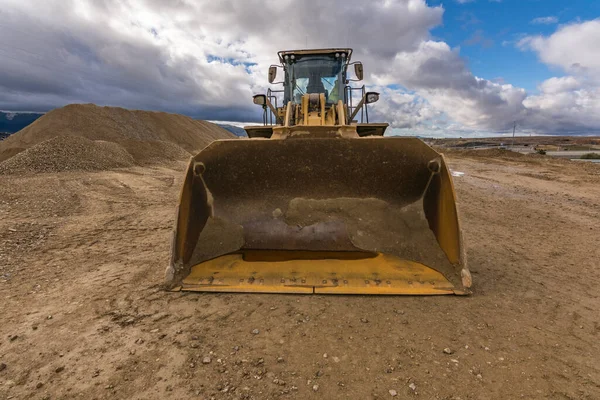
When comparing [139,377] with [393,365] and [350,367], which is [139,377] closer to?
[350,367]

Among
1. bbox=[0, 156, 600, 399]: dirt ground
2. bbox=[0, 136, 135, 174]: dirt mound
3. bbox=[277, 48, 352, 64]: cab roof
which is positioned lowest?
bbox=[0, 156, 600, 399]: dirt ground

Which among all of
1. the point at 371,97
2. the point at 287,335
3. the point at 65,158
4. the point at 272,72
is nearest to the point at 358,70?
the point at 371,97

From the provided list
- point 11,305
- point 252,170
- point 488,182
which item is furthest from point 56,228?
point 488,182

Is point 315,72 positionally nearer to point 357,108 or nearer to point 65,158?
point 357,108

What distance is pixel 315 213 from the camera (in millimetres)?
3746

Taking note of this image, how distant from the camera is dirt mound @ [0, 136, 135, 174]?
1294 centimetres

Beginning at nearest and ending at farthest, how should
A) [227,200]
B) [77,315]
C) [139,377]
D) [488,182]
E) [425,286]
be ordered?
[139,377] → [77,315] → [425,286] → [227,200] → [488,182]

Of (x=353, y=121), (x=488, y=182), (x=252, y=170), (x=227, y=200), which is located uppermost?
(x=353, y=121)

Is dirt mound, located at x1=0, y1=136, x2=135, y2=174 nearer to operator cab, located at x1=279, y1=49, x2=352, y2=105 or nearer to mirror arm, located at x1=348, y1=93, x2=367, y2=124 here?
operator cab, located at x1=279, y1=49, x2=352, y2=105

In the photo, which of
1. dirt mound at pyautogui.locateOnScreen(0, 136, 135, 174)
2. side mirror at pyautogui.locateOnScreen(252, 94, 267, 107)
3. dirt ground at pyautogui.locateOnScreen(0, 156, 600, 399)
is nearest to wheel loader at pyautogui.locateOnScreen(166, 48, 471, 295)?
dirt ground at pyautogui.locateOnScreen(0, 156, 600, 399)

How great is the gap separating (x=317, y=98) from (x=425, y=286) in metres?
3.48

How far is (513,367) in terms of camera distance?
7.10ft

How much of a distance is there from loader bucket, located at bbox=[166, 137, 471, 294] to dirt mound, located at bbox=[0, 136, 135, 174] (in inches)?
503

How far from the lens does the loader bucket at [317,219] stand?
311 cm
